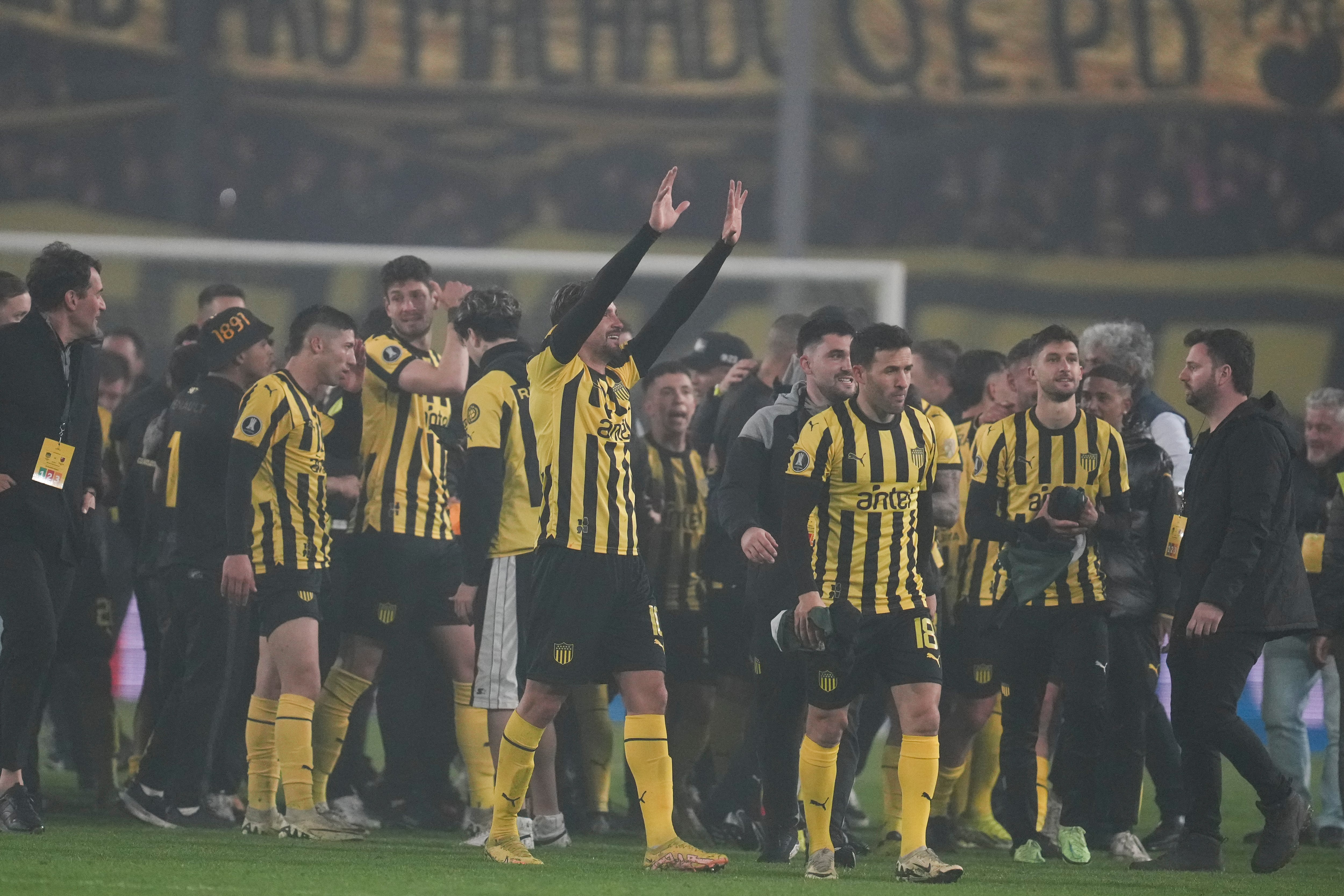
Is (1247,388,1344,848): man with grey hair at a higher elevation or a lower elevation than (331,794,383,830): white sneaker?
higher

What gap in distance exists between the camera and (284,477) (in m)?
7.08

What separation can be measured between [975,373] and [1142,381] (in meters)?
0.75

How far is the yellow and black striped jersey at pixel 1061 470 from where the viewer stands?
712 cm

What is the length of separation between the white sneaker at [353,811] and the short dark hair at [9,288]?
2393mm

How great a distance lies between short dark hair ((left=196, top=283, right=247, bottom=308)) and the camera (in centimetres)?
866

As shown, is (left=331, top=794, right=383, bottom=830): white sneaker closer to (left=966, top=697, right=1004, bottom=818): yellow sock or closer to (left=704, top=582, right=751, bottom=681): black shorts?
(left=704, top=582, right=751, bottom=681): black shorts

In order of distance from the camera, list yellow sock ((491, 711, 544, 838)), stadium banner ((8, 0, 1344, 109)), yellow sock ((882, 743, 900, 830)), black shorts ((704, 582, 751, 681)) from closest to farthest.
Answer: yellow sock ((491, 711, 544, 838)), yellow sock ((882, 743, 900, 830)), black shorts ((704, 582, 751, 681)), stadium banner ((8, 0, 1344, 109))

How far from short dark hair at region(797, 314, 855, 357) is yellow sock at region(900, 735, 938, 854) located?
1522 millimetres

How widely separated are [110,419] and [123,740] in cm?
160

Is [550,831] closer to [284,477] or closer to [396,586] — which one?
[396,586]

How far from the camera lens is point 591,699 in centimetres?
812

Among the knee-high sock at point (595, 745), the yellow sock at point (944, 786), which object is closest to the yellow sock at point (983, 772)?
the yellow sock at point (944, 786)

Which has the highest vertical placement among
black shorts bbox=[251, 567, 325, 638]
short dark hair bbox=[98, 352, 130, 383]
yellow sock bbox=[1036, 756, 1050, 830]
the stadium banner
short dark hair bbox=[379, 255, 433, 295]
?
the stadium banner

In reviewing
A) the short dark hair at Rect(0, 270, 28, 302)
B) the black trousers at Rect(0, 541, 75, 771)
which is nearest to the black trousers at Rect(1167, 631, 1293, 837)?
the black trousers at Rect(0, 541, 75, 771)
